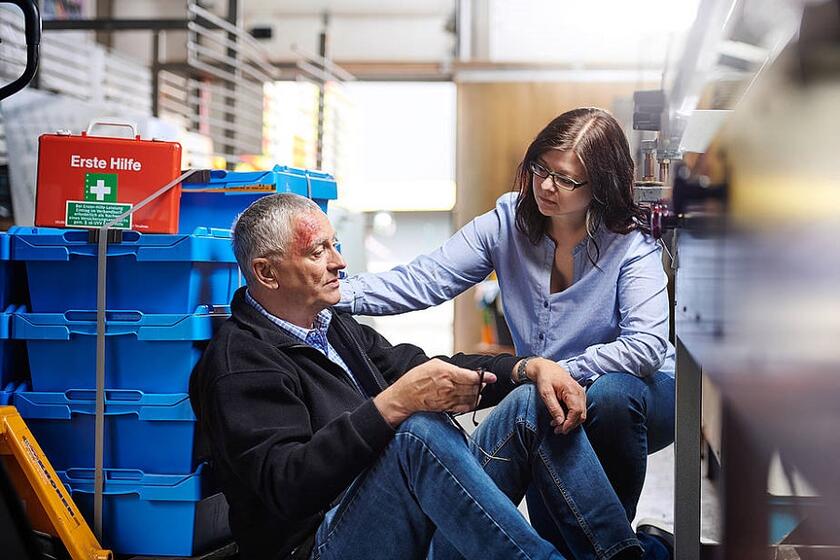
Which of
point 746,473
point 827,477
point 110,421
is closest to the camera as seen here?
point 827,477

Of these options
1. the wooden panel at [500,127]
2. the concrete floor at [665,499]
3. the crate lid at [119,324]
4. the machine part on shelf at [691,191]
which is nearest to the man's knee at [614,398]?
the concrete floor at [665,499]

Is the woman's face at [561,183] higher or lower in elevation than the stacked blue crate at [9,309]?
higher

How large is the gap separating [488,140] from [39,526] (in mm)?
4587

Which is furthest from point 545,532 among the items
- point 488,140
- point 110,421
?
point 488,140

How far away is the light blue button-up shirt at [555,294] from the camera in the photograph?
1889 millimetres

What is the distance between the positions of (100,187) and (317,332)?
0.66m

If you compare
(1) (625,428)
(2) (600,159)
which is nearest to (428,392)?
(1) (625,428)

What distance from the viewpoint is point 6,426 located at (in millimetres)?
1829

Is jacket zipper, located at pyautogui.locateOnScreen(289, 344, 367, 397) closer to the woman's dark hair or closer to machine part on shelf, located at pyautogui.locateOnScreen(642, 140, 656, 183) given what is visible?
the woman's dark hair

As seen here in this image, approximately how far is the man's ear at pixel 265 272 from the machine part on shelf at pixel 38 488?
1.95 ft

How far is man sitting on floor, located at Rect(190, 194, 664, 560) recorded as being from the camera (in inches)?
55.0

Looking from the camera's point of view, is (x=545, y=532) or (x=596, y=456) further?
(x=545, y=532)

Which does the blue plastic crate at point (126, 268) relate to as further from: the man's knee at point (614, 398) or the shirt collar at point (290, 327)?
the man's knee at point (614, 398)

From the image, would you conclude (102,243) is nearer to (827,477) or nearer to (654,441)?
(654,441)
